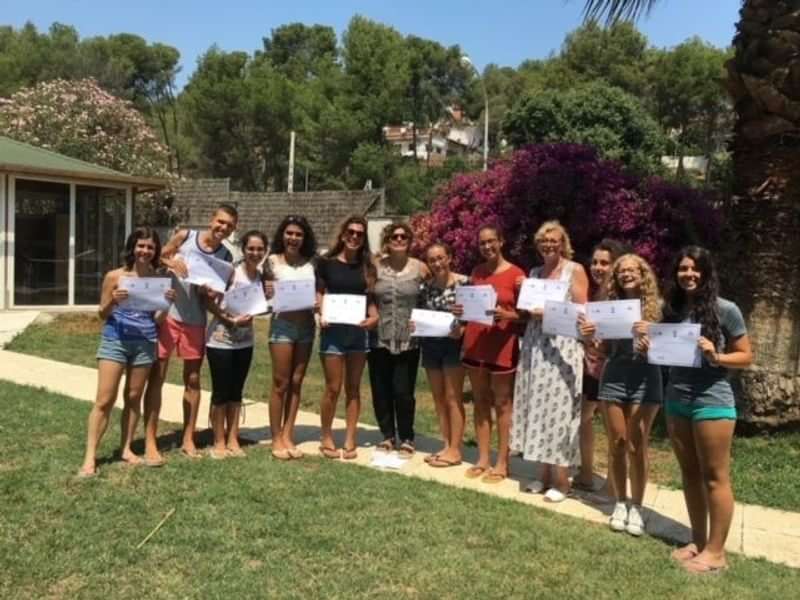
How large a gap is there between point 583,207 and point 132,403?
497 cm

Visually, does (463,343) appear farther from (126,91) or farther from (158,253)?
(126,91)

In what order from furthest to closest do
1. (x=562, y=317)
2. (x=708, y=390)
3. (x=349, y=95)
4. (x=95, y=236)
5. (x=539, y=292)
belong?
(x=349, y=95)
(x=95, y=236)
(x=539, y=292)
(x=562, y=317)
(x=708, y=390)

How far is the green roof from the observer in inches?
601

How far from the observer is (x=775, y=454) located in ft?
22.2

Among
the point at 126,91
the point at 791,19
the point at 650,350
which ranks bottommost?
the point at 650,350

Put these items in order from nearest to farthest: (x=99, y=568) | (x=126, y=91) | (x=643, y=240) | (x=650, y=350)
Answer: (x=99, y=568) → (x=650, y=350) → (x=643, y=240) → (x=126, y=91)

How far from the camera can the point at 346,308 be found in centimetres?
602

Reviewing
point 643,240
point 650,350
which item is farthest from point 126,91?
point 650,350

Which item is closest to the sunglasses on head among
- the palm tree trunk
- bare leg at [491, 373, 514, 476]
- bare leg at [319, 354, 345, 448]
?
bare leg at [319, 354, 345, 448]

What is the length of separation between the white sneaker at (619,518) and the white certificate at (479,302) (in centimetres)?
149

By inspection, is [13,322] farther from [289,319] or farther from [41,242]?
[289,319]

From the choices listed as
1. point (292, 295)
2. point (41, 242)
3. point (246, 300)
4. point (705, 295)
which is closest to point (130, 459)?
point (246, 300)

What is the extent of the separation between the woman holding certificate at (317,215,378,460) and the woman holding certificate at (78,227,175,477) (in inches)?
47.2

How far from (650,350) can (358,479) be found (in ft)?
7.76
